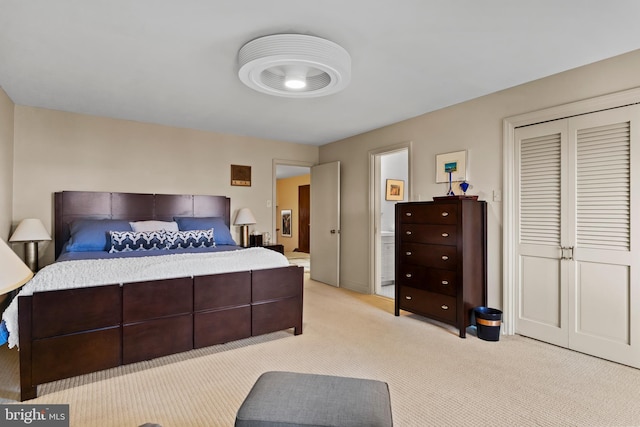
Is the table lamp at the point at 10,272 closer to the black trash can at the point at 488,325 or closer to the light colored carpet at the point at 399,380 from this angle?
Answer: the light colored carpet at the point at 399,380

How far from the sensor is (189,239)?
3.85 metres

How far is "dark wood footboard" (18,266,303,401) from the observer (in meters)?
2.22

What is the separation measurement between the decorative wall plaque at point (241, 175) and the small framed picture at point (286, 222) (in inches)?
198

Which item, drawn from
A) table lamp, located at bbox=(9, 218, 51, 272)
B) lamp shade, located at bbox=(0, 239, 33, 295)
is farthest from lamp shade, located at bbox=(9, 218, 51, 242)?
lamp shade, located at bbox=(0, 239, 33, 295)

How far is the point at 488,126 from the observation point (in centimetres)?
347

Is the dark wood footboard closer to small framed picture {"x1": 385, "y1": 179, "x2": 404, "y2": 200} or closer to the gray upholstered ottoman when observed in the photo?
the gray upholstered ottoman

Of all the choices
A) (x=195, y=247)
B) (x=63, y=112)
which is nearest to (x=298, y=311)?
(x=195, y=247)

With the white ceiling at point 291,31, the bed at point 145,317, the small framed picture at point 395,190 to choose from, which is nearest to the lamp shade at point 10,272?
the bed at point 145,317

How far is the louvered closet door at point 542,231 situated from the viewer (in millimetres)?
2955

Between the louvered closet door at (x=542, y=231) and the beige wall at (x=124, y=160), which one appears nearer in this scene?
the louvered closet door at (x=542, y=231)

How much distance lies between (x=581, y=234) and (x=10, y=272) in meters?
3.60

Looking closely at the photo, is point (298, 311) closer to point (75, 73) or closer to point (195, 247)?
point (195, 247)

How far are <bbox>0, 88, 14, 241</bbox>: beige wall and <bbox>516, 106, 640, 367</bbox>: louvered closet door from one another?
200 inches

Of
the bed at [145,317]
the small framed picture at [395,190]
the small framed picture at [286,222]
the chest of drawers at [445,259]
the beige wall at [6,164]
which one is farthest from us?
the small framed picture at [286,222]
